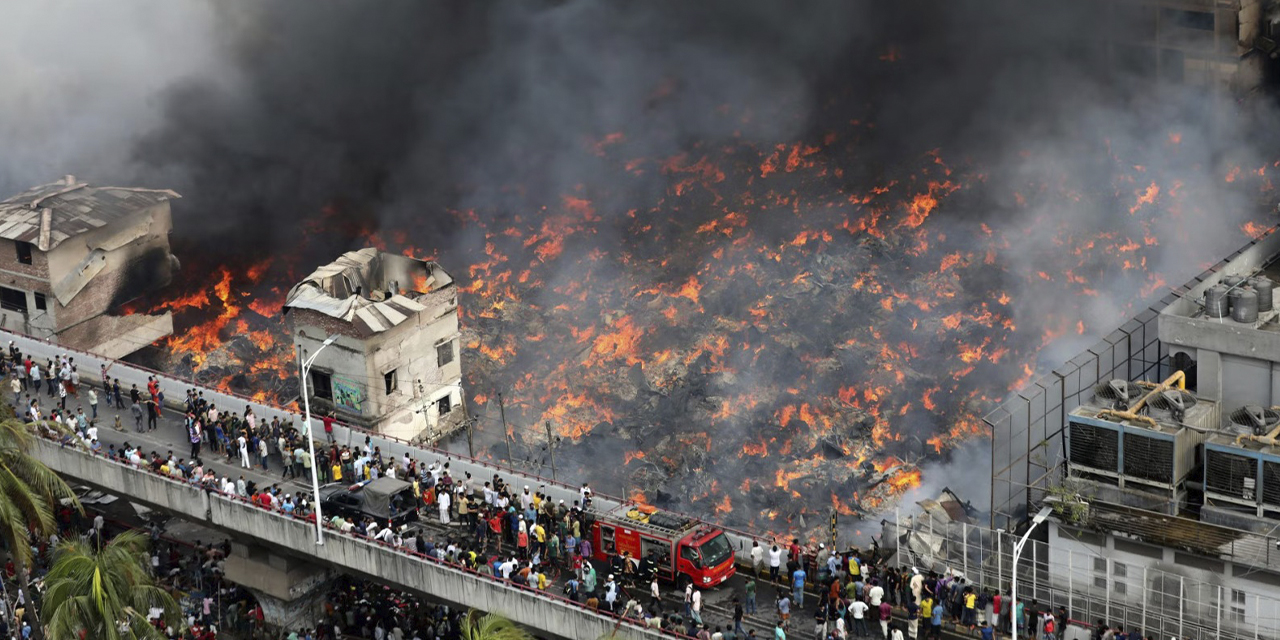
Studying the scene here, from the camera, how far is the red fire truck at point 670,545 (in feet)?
129

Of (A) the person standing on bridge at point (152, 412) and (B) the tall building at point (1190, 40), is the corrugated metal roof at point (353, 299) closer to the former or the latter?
(A) the person standing on bridge at point (152, 412)

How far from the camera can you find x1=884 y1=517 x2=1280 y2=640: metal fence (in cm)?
3772

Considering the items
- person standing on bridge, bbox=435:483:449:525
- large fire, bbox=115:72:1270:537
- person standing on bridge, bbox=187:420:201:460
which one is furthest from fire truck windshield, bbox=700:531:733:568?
large fire, bbox=115:72:1270:537

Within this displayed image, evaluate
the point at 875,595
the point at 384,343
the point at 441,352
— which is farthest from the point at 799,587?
the point at 441,352

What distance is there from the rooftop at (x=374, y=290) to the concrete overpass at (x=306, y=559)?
9.81m

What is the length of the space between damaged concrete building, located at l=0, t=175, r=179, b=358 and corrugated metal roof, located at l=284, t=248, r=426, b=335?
910cm

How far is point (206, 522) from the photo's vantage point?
4525cm

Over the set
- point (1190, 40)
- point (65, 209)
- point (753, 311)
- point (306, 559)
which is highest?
Result: point (1190, 40)

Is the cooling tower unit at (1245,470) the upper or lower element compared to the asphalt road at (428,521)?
upper

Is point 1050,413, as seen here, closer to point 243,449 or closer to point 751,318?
point 751,318

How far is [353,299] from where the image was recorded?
179ft

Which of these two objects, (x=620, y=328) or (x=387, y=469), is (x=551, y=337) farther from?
(x=387, y=469)

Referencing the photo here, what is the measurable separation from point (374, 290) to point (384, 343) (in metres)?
4.93

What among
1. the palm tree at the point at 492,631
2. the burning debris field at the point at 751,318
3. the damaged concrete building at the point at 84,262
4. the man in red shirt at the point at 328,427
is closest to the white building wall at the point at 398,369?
the burning debris field at the point at 751,318
